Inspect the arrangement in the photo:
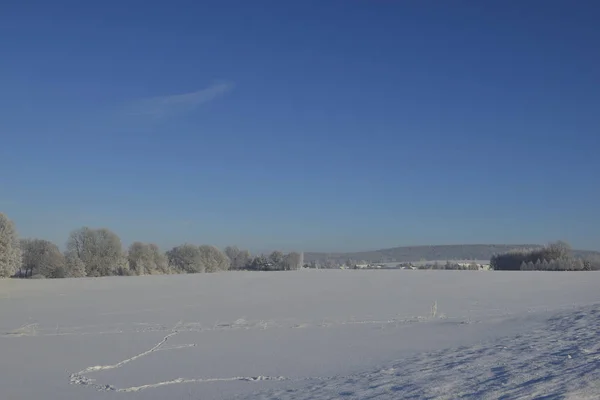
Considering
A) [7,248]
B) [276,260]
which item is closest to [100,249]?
[7,248]

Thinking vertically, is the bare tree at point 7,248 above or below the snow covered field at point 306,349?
above

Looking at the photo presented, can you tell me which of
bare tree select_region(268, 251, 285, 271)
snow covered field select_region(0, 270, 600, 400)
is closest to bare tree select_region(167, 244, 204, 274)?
bare tree select_region(268, 251, 285, 271)

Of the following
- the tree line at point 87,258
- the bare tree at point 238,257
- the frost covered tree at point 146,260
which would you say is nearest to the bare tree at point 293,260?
the tree line at point 87,258

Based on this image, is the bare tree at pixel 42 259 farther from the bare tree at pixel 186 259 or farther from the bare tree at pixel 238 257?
the bare tree at pixel 238 257

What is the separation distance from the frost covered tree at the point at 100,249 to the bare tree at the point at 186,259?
1201 centimetres

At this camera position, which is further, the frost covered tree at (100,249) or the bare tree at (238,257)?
the bare tree at (238,257)

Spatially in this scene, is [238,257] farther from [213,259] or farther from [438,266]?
[438,266]

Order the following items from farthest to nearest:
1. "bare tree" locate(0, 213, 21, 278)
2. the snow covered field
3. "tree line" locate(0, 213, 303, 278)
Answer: "tree line" locate(0, 213, 303, 278) → "bare tree" locate(0, 213, 21, 278) → the snow covered field

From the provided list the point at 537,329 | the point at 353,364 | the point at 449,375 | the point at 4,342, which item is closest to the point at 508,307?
the point at 537,329

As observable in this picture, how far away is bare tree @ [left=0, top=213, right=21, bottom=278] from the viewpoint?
37719 millimetres

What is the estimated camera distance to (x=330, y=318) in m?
16.4

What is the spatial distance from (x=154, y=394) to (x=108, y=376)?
71.2 inches

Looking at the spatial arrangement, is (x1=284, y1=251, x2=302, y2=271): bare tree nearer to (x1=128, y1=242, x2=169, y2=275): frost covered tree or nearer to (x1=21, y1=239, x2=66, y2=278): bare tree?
(x1=128, y1=242, x2=169, y2=275): frost covered tree

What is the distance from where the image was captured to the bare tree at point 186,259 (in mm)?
66062
